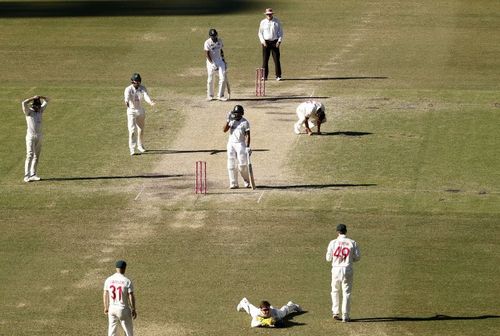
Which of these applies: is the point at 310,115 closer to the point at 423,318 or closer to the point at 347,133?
the point at 347,133

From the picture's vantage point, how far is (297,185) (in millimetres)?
38844

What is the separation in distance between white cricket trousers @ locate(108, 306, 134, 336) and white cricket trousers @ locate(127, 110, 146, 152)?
13966mm

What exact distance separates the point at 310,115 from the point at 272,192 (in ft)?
17.6

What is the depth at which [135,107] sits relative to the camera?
135 ft

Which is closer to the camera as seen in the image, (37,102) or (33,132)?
(37,102)

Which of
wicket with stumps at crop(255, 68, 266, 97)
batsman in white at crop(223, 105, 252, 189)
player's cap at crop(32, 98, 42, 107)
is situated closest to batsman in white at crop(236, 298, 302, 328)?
batsman in white at crop(223, 105, 252, 189)

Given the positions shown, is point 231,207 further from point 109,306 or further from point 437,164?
point 109,306

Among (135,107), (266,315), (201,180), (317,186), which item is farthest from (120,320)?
(135,107)

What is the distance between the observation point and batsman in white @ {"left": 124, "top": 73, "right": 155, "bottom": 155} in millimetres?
40881

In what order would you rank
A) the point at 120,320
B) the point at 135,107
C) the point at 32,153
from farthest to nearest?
1. the point at 135,107
2. the point at 32,153
3. the point at 120,320

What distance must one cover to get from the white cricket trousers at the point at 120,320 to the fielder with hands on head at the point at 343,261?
4117 mm

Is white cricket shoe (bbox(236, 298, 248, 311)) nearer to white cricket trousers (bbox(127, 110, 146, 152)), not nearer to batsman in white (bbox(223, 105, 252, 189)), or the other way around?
batsman in white (bbox(223, 105, 252, 189))

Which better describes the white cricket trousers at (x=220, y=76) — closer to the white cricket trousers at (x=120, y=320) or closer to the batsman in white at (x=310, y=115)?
the batsman in white at (x=310, y=115)

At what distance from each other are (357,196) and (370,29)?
2047cm
